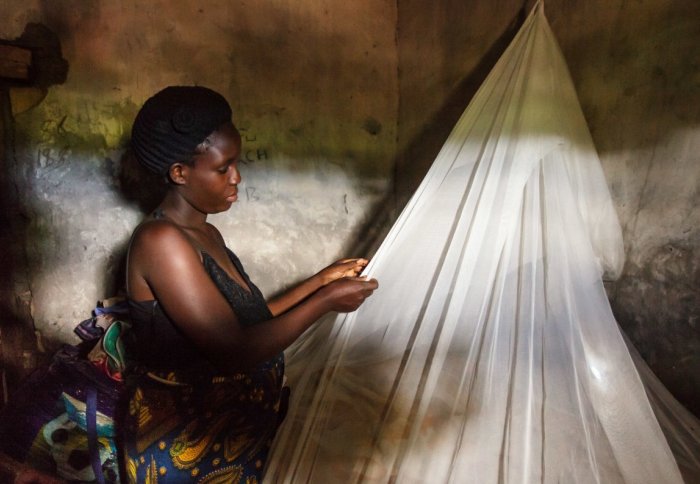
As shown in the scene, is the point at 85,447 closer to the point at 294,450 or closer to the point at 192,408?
the point at 192,408

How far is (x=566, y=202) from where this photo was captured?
1.08 meters

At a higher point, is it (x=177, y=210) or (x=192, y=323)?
(x=177, y=210)

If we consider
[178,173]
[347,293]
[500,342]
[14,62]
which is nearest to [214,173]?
[178,173]

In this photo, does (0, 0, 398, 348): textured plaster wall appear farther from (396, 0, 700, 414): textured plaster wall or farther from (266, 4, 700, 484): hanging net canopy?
(266, 4, 700, 484): hanging net canopy

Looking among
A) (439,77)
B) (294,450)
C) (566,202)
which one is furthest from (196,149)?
(439,77)

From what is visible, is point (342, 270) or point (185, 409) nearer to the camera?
point (185, 409)

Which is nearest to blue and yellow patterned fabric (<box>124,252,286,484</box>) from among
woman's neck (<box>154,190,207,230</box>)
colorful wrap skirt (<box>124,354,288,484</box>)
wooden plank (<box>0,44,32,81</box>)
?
colorful wrap skirt (<box>124,354,288,484</box>)

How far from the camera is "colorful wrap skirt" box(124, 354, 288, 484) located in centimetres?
99

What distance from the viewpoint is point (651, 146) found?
1.35 metres

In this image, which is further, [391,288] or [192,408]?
[391,288]

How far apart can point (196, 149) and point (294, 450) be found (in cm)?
71

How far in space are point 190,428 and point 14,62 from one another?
1.32 meters

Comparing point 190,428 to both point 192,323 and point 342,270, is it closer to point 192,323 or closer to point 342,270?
point 192,323

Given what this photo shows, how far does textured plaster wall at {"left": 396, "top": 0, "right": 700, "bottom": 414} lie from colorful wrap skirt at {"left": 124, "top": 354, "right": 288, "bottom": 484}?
1.13 m
